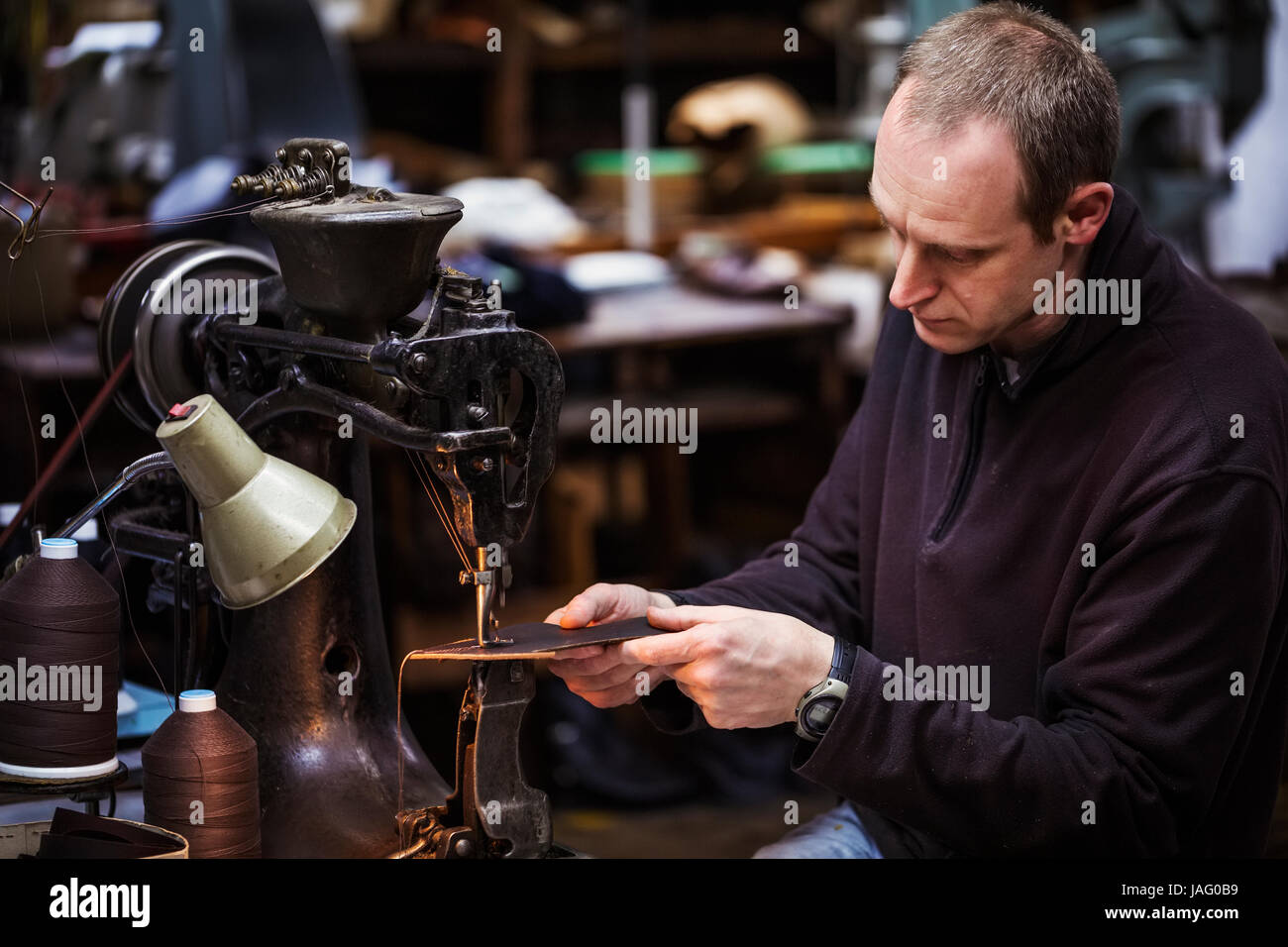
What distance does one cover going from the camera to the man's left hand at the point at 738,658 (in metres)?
1.52

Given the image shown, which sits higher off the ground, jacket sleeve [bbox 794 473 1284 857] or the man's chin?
the man's chin

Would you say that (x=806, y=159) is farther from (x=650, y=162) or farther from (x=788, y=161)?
(x=650, y=162)

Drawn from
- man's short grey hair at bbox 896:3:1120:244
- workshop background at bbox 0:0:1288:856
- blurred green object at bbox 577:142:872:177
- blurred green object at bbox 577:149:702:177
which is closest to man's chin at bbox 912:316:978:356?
man's short grey hair at bbox 896:3:1120:244

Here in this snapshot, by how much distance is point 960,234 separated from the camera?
1.65 m

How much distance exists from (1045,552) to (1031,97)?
0.50 m

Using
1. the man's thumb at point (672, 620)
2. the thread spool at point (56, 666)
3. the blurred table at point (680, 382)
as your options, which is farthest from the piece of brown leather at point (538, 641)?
the blurred table at point (680, 382)

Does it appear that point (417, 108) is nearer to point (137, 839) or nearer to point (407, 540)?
point (407, 540)

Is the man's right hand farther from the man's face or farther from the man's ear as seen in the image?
the man's ear

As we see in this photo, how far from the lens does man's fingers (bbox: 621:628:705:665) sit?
1.52m

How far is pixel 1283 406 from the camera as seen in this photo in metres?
1.69

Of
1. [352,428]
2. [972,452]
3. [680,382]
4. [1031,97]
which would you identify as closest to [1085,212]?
[1031,97]

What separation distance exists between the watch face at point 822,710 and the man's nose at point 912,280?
1.49 feet

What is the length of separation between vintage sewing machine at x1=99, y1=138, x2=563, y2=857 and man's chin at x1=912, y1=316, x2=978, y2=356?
1.57ft
